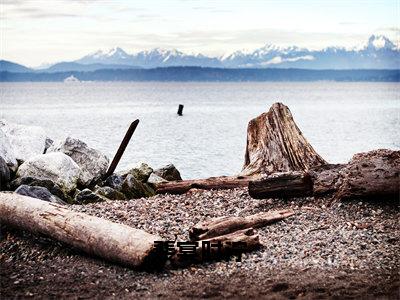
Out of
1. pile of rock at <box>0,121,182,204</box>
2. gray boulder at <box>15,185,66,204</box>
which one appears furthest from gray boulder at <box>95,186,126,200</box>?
gray boulder at <box>15,185,66,204</box>

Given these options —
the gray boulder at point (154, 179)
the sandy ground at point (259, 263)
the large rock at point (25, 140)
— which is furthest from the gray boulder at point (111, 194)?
the large rock at point (25, 140)

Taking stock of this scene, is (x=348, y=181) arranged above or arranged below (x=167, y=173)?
above

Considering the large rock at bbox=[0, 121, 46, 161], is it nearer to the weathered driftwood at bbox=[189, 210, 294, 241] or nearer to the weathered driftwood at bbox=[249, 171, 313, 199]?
the weathered driftwood at bbox=[249, 171, 313, 199]

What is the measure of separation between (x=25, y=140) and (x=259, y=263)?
53.4 ft

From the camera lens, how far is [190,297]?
34.5ft

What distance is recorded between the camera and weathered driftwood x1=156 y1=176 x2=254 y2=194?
18.1 m

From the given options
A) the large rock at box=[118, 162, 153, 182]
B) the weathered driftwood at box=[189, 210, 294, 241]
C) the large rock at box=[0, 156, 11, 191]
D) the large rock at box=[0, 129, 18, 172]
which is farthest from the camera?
the large rock at box=[118, 162, 153, 182]

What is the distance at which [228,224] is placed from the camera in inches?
509

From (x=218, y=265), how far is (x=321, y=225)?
9.28ft

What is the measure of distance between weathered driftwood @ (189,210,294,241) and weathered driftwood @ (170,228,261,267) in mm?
148

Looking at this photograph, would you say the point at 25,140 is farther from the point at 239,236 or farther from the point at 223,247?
the point at 223,247

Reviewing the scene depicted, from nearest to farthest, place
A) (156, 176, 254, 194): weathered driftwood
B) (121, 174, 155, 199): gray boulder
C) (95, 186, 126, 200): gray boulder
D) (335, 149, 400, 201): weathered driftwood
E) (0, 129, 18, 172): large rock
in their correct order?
(335, 149, 400, 201): weathered driftwood < (156, 176, 254, 194): weathered driftwood < (95, 186, 126, 200): gray boulder < (121, 174, 155, 199): gray boulder < (0, 129, 18, 172): large rock

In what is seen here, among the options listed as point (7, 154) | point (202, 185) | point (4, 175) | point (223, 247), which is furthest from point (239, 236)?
point (7, 154)

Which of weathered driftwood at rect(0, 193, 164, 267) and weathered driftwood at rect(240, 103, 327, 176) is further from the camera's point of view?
weathered driftwood at rect(240, 103, 327, 176)
